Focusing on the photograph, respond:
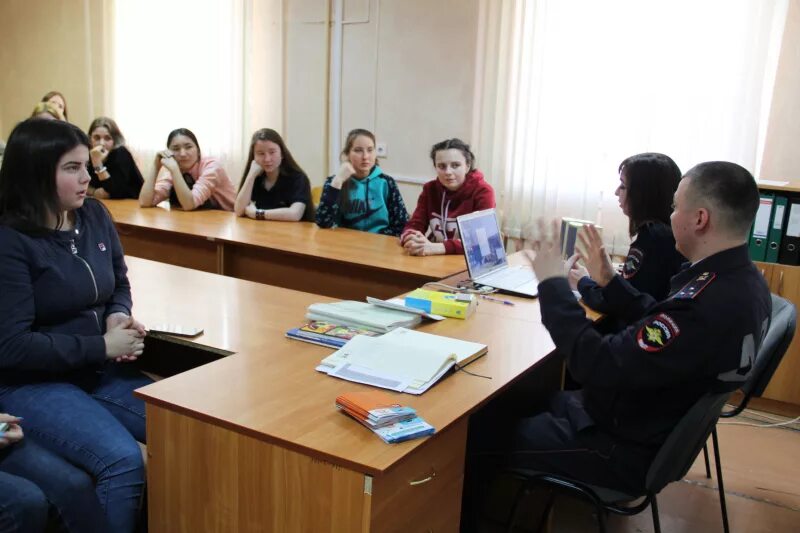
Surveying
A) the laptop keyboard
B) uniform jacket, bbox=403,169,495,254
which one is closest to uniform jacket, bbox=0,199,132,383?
the laptop keyboard

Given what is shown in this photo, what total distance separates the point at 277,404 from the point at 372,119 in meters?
3.81

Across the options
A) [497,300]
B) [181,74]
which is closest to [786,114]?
[497,300]

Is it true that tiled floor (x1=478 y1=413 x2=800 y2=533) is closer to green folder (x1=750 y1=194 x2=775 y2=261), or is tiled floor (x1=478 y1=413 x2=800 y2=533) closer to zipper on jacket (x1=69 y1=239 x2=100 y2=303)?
green folder (x1=750 y1=194 x2=775 y2=261)

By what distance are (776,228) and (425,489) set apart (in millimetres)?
2579

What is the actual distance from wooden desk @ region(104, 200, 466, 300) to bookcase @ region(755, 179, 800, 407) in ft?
4.88

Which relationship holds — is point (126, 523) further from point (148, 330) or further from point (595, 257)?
point (595, 257)

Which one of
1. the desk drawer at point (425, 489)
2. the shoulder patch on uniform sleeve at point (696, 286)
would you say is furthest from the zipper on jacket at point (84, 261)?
the shoulder patch on uniform sleeve at point (696, 286)

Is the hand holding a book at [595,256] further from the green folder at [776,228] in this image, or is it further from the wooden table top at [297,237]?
the green folder at [776,228]

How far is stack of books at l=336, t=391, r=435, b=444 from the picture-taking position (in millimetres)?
1412

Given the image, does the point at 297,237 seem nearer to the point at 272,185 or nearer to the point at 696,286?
the point at 272,185

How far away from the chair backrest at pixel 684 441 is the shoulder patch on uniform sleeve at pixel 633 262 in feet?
2.42

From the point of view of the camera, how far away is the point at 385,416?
144 cm

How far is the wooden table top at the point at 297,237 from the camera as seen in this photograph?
309cm

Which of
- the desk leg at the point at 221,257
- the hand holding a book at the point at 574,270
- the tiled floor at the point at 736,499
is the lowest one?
the tiled floor at the point at 736,499
